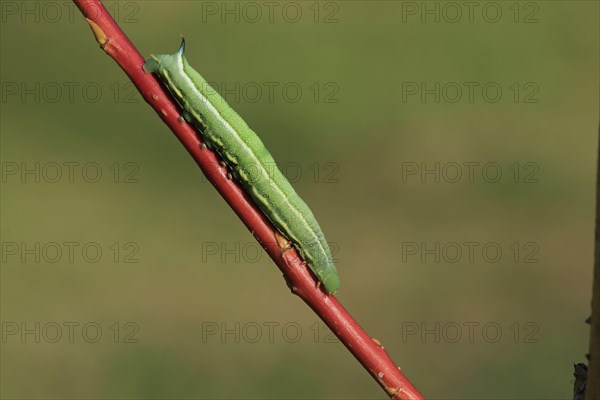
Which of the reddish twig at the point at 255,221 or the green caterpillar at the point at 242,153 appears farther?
the green caterpillar at the point at 242,153

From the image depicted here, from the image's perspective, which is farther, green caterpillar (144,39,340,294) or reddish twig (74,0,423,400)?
green caterpillar (144,39,340,294)

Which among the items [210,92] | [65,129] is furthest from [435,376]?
[210,92]

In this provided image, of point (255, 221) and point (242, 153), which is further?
point (242, 153)
